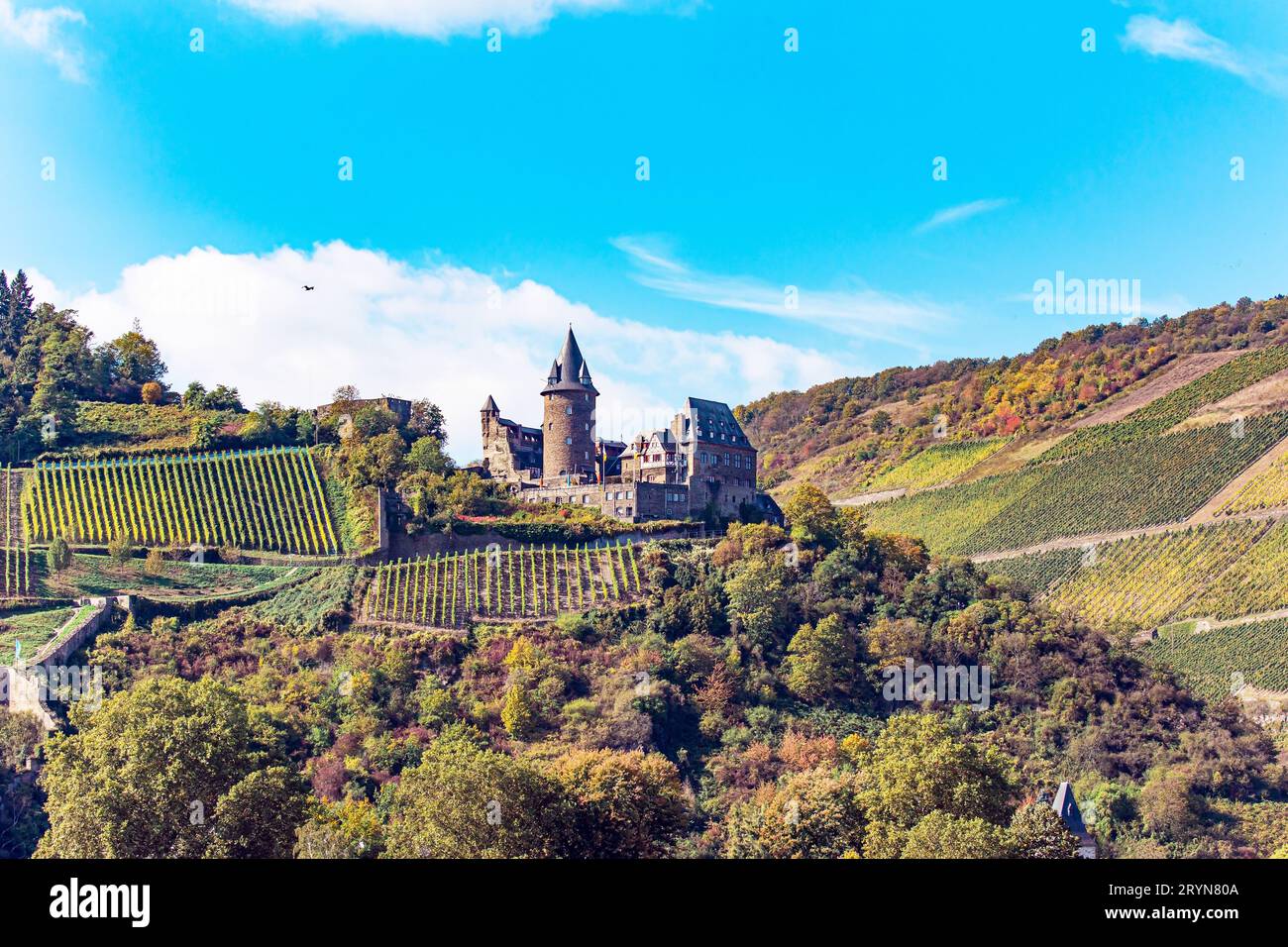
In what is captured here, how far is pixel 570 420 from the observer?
65.6 metres

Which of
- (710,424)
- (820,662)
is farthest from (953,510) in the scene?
(820,662)

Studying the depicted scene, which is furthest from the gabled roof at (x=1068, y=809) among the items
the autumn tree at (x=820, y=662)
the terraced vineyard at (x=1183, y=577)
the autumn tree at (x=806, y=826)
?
the terraced vineyard at (x=1183, y=577)

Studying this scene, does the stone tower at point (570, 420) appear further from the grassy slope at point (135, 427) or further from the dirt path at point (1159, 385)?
the dirt path at point (1159, 385)

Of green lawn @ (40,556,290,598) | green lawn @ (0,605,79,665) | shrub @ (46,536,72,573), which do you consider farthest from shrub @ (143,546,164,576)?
green lawn @ (0,605,79,665)

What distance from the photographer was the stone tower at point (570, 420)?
6556 centimetres

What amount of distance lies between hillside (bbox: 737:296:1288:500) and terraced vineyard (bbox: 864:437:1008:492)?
0.74m

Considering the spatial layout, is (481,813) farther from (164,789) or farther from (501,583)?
(501,583)

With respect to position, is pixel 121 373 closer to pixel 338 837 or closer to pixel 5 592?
pixel 5 592

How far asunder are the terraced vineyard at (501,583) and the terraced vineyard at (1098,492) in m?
37.7

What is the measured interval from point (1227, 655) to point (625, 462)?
94.5 feet

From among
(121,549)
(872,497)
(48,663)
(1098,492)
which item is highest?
(872,497)

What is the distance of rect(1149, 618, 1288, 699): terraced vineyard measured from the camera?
6800cm

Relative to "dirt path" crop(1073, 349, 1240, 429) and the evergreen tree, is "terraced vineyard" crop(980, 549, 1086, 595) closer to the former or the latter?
"dirt path" crop(1073, 349, 1240, 429)
